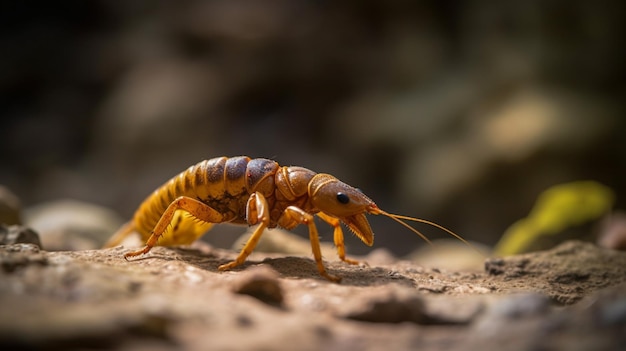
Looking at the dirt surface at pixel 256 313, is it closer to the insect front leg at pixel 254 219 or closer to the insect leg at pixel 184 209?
the insect front leg at pixel 254 219

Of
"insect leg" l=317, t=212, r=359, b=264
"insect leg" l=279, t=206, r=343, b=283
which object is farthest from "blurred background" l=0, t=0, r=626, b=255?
"insect leg" l=279, t=206, r=343, b=283

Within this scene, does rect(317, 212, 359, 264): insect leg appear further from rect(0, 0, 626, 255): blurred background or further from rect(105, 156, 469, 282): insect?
rect(0, 0, 626, 255): blurred background

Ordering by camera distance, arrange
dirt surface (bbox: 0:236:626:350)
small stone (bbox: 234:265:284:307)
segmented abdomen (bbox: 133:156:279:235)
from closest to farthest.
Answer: dirt surface (bbox: 0:236:626:350) → small stone (bbox: 234:265:284:307) → segmented abdomen (bbox: 133:156:279:235)

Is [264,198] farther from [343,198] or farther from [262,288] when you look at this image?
[262,288]

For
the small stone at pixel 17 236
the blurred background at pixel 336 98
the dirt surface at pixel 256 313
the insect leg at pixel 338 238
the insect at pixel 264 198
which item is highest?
the blurred background at pixel 336 98

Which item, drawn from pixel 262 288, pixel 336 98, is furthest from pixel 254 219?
pixel 336 98

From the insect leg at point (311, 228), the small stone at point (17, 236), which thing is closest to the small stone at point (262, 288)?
the insect leg at point (311, 228)
